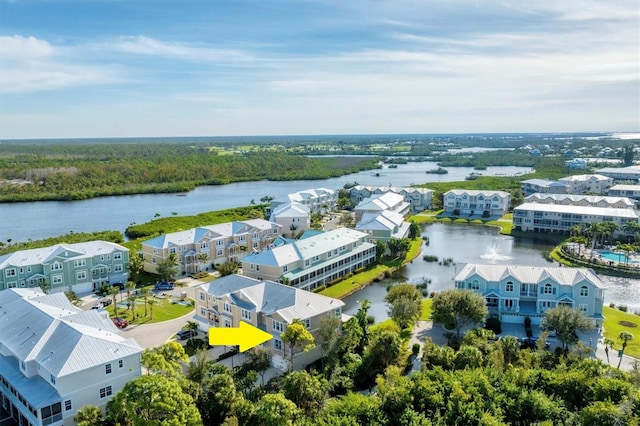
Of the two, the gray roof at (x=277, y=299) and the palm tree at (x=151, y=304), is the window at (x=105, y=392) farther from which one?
the palm tree at (x=151, y=304)

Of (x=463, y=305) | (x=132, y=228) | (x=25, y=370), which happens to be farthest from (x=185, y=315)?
(x=132, y=228)

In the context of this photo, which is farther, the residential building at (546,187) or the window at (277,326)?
the residential building at (546,187)

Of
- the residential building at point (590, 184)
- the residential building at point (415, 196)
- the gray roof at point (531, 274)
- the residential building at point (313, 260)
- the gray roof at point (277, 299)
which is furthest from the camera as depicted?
the residential building at point (590, 184)

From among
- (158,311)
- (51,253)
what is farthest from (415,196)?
(51,253)

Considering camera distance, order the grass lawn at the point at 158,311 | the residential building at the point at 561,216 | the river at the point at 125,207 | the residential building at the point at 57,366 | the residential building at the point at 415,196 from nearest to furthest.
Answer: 1. the residential building at the point at 57,366
2. the grass lawn at the point at 158,311
3. the residential building at the point at 561,216
4. the river at the point at 125,207
5. the residential building at the point at 415,196

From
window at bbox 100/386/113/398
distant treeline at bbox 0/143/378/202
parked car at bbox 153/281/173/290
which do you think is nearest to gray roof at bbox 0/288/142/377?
window at bbox 100/386/113/398

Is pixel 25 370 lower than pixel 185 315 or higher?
higher

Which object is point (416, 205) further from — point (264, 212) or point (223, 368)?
point (223, 368)

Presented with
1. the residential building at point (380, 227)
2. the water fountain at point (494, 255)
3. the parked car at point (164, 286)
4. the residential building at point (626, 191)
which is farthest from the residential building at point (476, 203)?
the parked car at point (164, 286)
